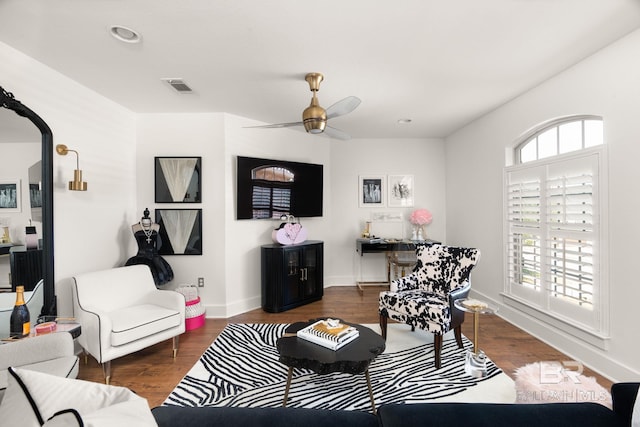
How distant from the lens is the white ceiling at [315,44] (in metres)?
1.75

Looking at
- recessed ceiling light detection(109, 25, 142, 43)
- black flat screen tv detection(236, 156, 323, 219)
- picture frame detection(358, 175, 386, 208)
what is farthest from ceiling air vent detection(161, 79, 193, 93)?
picture frame detection(358, 175, 386, 208)

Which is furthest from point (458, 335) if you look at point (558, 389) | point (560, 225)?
point (560, 225)

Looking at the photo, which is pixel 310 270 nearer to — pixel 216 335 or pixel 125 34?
pixel 216 335

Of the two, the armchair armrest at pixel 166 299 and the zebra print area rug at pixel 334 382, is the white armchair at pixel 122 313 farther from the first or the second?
the zebra print area rug at pixel 334 382

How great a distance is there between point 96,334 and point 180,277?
1457 millimetres

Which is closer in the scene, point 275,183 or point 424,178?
point 275,183

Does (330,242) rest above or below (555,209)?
below

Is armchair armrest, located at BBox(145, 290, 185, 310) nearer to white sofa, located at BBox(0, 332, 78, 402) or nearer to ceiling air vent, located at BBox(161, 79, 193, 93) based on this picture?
white sofa, located at BBox(0, 332, 78, 402)

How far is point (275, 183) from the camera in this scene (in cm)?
412

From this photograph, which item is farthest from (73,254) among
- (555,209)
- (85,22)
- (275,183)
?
(555,209)

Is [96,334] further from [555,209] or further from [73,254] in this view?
[555,209]

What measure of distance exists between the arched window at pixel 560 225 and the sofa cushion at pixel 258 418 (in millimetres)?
2531

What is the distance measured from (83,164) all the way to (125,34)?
149cm

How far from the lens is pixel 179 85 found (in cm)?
281
